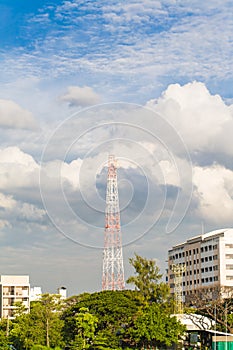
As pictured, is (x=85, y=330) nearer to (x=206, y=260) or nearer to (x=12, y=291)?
(x=12, y=291)

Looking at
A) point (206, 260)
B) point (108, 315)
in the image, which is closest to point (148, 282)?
point (108, 315)

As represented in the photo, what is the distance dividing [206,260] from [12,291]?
84.1 ft

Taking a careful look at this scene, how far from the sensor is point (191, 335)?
4878 centimetres

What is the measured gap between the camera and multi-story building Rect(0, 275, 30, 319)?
87.7 metres

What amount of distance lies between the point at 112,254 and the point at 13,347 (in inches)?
531

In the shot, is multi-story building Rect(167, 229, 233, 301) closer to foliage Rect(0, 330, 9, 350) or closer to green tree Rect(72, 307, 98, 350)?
foliage Rect(0, 330, 9, 350)

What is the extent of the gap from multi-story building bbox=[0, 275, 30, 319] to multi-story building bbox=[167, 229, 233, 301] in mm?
19357

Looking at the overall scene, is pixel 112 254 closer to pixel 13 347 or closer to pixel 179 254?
pixel 13 347

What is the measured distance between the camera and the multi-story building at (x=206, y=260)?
87.5 meters

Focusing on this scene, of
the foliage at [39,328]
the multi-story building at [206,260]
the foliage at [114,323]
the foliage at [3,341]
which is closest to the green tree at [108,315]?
the foliage at [114,323]

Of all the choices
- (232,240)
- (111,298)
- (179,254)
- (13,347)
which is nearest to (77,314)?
(111,298)

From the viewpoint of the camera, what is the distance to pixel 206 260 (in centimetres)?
9112

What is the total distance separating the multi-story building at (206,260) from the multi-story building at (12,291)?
1936cm

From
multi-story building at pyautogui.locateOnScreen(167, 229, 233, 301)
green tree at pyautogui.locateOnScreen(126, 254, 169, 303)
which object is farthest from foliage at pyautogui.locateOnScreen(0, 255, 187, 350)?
multi-story building at pyautogui.locateOnScreen(167, 229, 233, 301)
